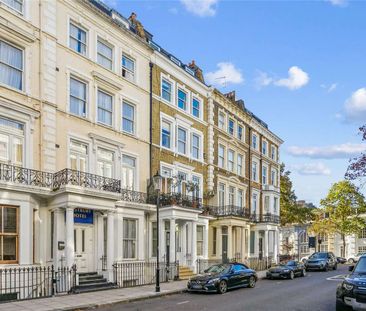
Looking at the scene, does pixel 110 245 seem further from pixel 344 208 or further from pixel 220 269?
pixel 344 208

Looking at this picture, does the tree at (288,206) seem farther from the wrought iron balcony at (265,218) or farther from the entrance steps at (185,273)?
the entrance steps at (185,273)

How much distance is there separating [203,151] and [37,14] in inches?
641

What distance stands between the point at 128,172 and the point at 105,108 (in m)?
3.83

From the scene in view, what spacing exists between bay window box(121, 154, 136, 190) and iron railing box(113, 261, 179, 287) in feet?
13.8

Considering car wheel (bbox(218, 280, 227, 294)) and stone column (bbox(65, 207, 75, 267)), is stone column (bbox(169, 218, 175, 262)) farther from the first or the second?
stone column (bbox(65, 207, 75, 267))

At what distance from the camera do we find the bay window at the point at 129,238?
24188mm

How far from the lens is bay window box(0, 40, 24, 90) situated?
723 inches

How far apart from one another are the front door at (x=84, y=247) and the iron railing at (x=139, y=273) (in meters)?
1.28

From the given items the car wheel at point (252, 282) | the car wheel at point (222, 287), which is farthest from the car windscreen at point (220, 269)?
the car wheel at point (252, 282)

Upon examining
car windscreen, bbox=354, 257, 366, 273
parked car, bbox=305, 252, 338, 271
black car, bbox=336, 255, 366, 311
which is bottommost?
parked car, bbox=305, 252, 338, 271

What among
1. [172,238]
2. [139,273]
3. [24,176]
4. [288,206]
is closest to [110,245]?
[139,273]

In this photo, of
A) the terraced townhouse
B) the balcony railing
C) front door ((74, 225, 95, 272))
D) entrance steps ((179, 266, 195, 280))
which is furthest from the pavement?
the terraced townhouse

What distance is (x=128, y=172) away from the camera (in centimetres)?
2530

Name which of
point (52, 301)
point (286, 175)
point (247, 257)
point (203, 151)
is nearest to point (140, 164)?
point (203, 151)
